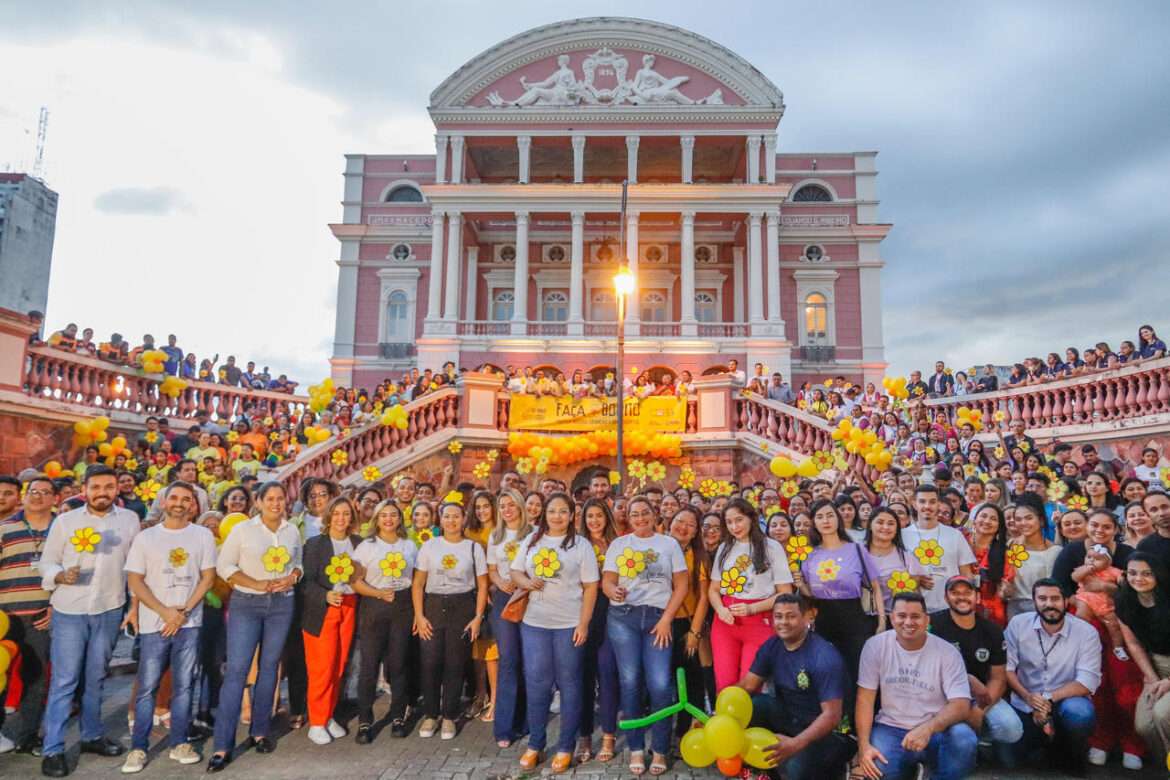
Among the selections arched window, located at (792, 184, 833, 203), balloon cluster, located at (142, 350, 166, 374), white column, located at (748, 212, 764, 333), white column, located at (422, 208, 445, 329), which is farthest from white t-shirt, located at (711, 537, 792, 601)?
arched window, located at (792, 184, 833, 203)

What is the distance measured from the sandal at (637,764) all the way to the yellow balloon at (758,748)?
1045 mm

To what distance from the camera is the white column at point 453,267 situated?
26609mm

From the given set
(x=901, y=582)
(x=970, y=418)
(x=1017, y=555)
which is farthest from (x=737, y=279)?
(x=901, y=582)

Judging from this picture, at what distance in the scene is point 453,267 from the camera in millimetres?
26906

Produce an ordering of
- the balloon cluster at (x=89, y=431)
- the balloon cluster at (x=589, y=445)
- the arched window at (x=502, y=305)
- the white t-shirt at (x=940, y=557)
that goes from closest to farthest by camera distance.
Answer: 1. the white t-shirt at (x=940, y=557)
2. the balloon cluster at (x=89, y=431)
3. the balloon cluster at (x=589, y=445)
4. the arched window at (x=502, y=305)

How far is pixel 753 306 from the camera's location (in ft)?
86.4

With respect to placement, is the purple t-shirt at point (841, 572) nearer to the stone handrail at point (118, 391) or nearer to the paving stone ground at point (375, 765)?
the paving stone ground at point (375, 765)

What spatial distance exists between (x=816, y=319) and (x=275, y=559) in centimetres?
2641

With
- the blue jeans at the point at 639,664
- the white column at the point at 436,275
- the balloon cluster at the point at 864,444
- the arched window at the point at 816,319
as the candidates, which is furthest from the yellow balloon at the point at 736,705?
the arched window at the point at 816,319

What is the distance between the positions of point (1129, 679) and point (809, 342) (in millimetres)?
24393

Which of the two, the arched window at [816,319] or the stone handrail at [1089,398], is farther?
the arched window at [816,319]

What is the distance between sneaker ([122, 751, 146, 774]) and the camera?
17.1 ft

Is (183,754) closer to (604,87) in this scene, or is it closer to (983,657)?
(983,657)

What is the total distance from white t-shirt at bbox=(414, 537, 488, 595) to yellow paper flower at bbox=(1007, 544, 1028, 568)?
4.32 meters
